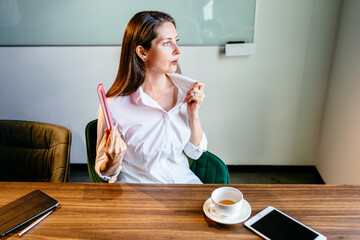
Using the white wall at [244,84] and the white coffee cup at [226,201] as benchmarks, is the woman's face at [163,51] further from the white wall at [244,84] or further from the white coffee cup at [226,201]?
the white wall at [244,84]

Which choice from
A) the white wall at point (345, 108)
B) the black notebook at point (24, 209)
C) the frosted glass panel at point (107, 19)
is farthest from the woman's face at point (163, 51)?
the white wall at point (345, 108)

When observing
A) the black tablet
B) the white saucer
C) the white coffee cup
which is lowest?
the black tablet

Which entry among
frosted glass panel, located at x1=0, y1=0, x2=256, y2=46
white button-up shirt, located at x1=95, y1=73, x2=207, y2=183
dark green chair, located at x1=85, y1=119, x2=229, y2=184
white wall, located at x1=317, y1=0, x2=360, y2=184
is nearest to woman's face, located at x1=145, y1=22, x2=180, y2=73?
white button-up shirt, located at x1=95, y1=73, x2=207, y2=183

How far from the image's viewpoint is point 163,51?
4.50ft

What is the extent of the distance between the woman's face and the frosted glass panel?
0.96m

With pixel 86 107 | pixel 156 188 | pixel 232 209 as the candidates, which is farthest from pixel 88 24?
pixel 232 209

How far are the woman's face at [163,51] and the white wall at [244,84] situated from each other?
993 millimetres

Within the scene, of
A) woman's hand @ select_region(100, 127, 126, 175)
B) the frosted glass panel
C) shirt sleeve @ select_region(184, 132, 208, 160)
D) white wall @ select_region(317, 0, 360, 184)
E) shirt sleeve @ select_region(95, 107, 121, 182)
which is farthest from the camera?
Answer: the frosted glass panel

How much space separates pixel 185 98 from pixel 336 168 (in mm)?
1507

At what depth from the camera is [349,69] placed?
208 centimetres

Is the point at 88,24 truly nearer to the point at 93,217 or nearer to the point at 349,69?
the point at 93,217

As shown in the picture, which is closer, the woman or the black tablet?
the black tablet

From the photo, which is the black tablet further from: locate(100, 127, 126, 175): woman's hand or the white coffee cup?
locate(100, 127, 126, 175): woman's hand

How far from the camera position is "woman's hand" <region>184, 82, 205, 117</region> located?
54.4 inches
